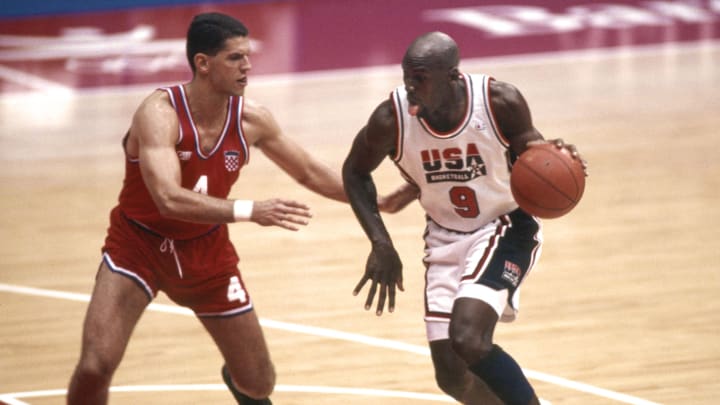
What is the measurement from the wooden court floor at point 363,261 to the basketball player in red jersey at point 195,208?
4.00 feet

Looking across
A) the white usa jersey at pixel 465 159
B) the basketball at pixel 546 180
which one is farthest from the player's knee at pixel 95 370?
the basketball at pixel 546 180

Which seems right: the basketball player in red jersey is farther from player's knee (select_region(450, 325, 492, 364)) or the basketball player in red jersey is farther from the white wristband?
player's knee (select_region(450, 325, 492, 364))

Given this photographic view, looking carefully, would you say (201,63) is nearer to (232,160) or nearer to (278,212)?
(232,160)

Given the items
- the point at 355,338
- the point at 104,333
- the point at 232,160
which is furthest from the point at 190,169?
the point at 355,338

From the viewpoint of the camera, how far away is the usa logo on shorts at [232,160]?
18.2 ft

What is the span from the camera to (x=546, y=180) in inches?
205

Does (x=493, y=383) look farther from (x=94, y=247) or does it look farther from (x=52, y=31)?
(x=52, y=31)

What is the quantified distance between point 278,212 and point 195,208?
1.14 ft

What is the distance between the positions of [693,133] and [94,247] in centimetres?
604

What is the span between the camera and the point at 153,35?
16375mm

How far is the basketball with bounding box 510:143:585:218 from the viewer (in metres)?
5.21

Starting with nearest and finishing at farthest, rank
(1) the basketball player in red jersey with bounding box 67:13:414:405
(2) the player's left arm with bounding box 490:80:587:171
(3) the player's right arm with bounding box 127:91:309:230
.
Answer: (3) the player's right arm with bounding box 127:91:309:230
(1) the basketball player in red jersey with bounding box 67:13:414:405
(2) the player's left arm with bounding box 490:80:587:171

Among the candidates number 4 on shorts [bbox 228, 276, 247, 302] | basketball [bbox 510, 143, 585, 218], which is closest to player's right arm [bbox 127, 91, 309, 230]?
number 4 on shorts [bbox 228, 276, 247, 302]

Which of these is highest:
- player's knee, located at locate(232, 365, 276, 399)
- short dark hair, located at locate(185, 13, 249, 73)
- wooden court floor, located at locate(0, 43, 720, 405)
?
short dark hair, located at locate(185, 13, 249, 73)
